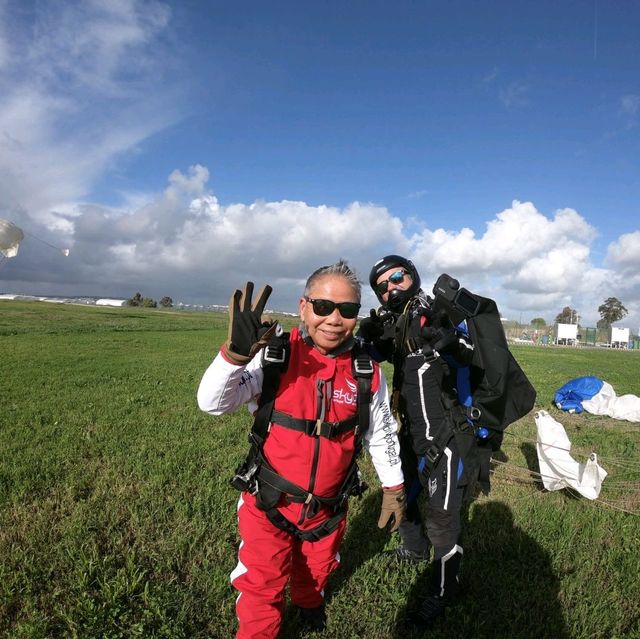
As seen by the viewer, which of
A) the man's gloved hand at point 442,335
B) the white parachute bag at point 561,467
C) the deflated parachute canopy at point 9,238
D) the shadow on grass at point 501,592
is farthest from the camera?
the deflated parachute canopy at point 9,238

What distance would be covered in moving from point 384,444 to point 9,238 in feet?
51.7

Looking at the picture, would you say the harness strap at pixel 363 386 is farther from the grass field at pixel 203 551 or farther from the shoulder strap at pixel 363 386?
the grass field at pixel 203 551

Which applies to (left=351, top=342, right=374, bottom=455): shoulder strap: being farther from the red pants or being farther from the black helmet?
the black helmet

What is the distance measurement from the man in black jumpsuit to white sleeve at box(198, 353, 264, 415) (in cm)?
147

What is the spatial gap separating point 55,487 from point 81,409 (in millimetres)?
4343

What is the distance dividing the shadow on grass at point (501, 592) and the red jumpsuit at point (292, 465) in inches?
47.5

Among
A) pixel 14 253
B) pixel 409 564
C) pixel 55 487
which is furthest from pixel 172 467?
pixel 14 253

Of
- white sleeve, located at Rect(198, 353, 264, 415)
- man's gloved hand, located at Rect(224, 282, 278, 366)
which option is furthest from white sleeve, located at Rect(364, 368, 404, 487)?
man's gloved hand, located at Rect(224, 282, 278, 366)

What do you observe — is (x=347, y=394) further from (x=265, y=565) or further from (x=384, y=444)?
(x=265, y=565)

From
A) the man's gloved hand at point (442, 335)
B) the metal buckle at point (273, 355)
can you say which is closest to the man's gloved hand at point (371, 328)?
the man's gloved hand at point (442, 335)

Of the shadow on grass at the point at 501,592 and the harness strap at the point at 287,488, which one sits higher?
the harness strap at the point at 287,488

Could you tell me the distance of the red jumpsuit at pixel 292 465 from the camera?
8.80 ft

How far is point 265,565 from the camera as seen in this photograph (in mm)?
2734

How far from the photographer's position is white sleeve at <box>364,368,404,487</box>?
3.21 meters
